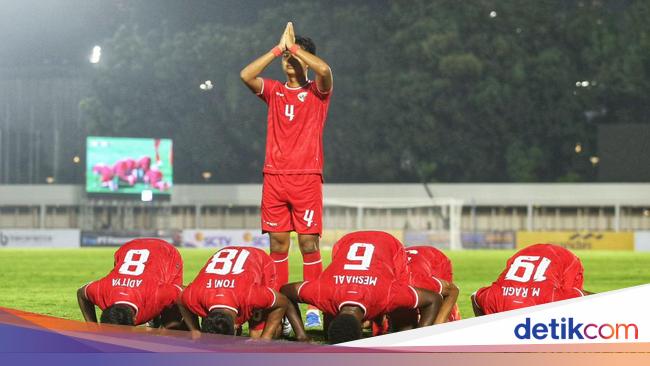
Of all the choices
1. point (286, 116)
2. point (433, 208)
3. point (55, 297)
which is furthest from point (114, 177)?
point (286, 116)

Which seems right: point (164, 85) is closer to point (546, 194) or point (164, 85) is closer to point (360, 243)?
point (546, 194)

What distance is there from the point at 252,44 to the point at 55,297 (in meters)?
53.6

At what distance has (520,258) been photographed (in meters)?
7.50

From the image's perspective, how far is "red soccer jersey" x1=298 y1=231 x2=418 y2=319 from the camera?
679 centimetres

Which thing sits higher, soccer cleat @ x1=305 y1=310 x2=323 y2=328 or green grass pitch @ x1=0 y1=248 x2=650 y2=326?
soccer cleat @ x1=305 y1=310 x2=323 y2=328

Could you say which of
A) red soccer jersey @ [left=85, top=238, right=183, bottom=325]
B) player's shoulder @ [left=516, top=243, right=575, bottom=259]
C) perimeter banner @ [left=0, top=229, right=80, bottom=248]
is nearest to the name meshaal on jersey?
red soccer jersey @ [left=85, top=238, right=183, bottom=325]

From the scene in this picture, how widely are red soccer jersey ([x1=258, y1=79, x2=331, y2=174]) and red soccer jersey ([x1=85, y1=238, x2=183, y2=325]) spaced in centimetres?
137

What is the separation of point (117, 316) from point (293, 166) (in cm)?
247

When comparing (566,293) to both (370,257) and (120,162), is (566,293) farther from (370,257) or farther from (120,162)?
(120,162)

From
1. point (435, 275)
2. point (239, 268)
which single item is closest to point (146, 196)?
point (435, 275)

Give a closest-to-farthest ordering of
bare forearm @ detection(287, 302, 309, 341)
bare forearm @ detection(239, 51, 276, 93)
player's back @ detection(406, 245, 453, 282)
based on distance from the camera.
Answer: bare forearm @ detection(287, 302, 309, 341) < player's back @ detection(406, 245, 453, 282) < bare forearm @ detection(239, 51, 276, 93)

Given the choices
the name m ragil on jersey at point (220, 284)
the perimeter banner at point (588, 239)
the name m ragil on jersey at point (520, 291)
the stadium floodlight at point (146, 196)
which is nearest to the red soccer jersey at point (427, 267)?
the name m ragil on jersey at point (520, 291)

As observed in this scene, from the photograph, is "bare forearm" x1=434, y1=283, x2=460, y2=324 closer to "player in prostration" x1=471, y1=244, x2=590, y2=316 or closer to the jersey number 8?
"player in prostration" x1=471, y1=244, x2=590, y2=316

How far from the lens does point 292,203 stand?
341 inches
